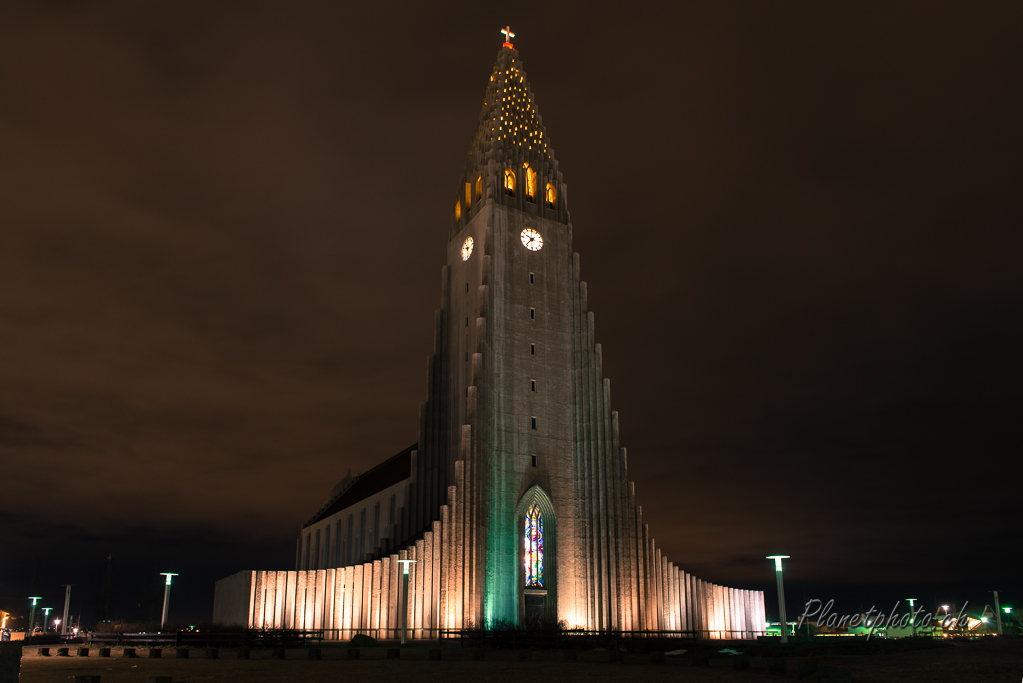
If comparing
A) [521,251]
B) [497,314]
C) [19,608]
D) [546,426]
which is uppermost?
[521,251]

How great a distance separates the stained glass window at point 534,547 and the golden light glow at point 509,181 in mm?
23176

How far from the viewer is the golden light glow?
60.6 metres

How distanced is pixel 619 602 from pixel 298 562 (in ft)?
152

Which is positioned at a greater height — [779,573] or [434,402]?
[434,402]

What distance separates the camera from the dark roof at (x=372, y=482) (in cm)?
6869

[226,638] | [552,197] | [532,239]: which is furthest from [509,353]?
[226,638]

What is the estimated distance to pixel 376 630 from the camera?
47.3 metres

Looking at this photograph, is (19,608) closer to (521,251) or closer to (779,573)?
(521,251)

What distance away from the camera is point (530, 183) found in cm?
6197

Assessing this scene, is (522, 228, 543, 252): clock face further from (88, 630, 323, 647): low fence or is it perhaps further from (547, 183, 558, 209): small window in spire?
(88, 630, 323, 647): low fence

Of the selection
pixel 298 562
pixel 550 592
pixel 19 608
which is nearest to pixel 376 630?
pixel 550 592

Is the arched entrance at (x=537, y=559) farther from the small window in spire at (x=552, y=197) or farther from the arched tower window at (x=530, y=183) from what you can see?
the arched tower window at (x=530, y=183)

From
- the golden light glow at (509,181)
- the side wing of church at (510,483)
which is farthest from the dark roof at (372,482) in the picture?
the golden light glow at (509,181)

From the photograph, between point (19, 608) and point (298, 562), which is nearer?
point (298, 562)
